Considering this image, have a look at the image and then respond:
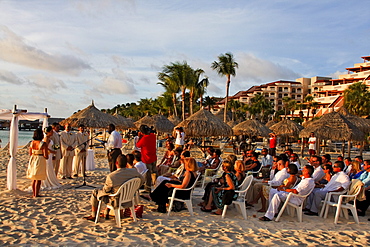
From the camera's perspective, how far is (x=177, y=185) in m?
6.02

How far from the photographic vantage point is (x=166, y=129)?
85.4 ft

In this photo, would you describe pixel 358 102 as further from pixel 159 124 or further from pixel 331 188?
pixel 331 188

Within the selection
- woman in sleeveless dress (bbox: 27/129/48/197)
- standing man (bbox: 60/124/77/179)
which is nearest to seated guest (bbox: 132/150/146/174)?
woman in sleeveless dress (bbox: 27/129/48/197)

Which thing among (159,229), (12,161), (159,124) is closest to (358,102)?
(159,124)

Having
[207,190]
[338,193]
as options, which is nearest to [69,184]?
[207,190]

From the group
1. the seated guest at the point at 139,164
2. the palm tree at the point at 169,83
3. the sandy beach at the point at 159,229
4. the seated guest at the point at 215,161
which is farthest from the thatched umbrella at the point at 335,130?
the palm tree at the point at 169,83

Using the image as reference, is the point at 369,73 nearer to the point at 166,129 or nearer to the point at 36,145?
the point at 166,129

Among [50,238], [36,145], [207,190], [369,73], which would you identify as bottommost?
[50,238]

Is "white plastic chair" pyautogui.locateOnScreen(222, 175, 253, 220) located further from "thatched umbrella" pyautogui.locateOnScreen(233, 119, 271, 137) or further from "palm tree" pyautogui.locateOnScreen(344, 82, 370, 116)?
"palm tree" pyautogui.locateOnScreen(344, 82, 370, 116)

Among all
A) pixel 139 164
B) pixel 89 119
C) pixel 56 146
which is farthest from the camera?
pixel 89 119

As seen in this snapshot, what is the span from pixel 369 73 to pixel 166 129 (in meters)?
49.9

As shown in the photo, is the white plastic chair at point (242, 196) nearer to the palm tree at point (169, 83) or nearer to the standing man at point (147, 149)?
the standing man at point (147, 149)

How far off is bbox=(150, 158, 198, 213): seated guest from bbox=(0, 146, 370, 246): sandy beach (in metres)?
0.25

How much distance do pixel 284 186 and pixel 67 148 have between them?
5872 millimetres
